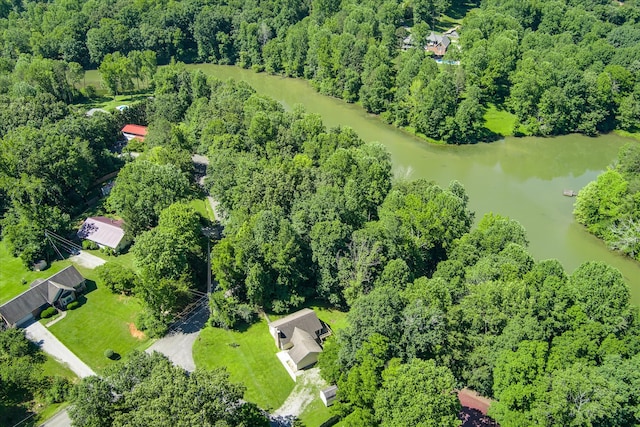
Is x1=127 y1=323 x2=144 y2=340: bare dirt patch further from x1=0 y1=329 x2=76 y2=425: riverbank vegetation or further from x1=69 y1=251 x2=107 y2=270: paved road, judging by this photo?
x1=69 y1=251 x2=107 y2=270: paved road

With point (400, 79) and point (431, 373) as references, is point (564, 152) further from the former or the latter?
point (431, 373)

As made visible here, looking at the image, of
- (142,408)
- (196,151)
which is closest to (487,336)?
(142,408)

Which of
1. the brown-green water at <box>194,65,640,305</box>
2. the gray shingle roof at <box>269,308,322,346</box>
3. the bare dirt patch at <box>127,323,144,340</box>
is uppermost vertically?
the gray shingle roof at <box>269,308,322,346</box>

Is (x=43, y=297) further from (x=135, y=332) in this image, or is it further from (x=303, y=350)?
(x=303, y=350)

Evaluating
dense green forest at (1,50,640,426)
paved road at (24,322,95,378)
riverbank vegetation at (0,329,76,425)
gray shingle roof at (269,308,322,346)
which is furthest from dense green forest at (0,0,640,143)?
riverbank vegetation at (0,329,76,425)

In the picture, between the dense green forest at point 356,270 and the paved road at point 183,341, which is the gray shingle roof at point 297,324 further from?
the paved road at point 183,341

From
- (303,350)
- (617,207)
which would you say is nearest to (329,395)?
(303,350)

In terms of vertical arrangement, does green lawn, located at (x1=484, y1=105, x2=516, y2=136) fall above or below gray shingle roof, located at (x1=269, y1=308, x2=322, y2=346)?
below
